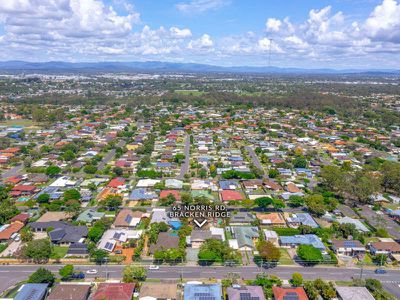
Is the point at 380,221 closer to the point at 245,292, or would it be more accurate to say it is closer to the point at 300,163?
the point at 300,163

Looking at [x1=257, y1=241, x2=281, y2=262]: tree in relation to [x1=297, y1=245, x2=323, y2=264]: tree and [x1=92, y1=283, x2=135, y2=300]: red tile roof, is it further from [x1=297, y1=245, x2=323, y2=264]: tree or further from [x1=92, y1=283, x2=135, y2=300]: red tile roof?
[x1=92, y1=283, x2=135, y2=300]: red tile roof

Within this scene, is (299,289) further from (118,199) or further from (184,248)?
(118,199)

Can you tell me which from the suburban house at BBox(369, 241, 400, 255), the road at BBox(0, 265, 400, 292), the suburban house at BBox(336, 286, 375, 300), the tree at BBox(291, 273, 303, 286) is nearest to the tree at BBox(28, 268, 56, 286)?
the road at BBox(0, 265, 400, 292)

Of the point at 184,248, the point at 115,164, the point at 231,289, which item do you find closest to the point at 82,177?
the point at 115,164

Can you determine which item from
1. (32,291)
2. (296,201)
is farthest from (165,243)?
(296,201)

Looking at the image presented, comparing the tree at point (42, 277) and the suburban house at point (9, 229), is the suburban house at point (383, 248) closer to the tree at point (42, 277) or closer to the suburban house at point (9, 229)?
the tree at point (42, 277)
